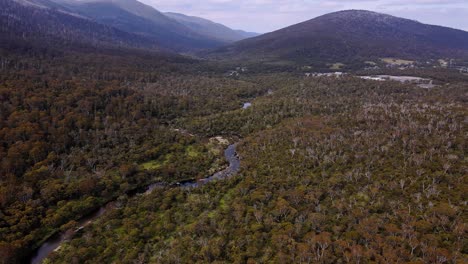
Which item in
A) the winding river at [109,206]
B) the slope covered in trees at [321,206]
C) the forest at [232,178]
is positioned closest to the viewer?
the slope covered in trees at [321,206]

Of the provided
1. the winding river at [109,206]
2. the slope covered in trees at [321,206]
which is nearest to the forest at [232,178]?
the slope covered in trees at [321,206]

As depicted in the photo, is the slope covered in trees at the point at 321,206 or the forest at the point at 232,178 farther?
the forest at the point at 232,178

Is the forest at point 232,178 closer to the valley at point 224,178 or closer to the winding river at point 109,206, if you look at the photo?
the valley at point 224,178

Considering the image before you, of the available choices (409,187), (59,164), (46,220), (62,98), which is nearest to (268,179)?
(409,187)

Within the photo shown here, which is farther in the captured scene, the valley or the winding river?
Answer: the winding river

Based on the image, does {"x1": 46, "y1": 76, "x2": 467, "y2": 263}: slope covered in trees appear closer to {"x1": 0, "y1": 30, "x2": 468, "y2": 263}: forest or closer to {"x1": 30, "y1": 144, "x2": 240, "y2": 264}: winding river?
{"x1": 0, "y1": 30, "x2": 468, "y2": 263}: forest

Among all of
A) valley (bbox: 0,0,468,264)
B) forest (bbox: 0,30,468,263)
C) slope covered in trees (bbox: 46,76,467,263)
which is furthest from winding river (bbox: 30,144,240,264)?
slope covered in trees (bbox: 46,76,467,263)

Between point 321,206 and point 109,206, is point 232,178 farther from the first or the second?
point 109,206
